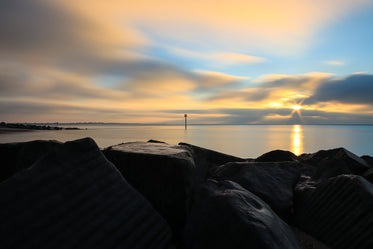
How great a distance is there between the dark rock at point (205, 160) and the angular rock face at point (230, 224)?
2.16 m

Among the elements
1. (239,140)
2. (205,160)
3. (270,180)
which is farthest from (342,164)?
(239,140)

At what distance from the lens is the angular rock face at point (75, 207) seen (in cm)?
150

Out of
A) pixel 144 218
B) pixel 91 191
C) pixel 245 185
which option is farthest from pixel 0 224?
pixel 245 185

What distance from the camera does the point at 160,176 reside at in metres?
2.55

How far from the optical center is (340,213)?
2.55m

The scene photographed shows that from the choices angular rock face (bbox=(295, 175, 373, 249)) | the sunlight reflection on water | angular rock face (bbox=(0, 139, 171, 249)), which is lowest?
the sunlight reflection on water

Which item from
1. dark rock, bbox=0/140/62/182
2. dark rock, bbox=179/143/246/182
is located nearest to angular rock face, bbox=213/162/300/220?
dark rock, bbox=179/143/246/182

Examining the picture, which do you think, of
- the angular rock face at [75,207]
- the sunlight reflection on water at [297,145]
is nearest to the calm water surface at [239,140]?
the sunlight reflection on water at [297,145]

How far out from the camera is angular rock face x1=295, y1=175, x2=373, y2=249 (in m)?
2.34

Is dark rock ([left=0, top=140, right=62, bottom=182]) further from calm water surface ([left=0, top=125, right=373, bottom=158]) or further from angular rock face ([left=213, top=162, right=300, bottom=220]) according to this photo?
calm water surface ([left=0, top=125, right=373, bottom=158])

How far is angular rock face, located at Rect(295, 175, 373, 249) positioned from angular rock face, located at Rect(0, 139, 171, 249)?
5.80ft

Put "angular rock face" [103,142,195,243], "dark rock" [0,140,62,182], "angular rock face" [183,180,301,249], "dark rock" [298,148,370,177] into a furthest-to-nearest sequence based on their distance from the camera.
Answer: "dark rock" [298,148,370,177]
"dark rock" [0,140,62,182]
"angular rock face" [103,142,195,243]
"angular rock face" [183,180,301,249]

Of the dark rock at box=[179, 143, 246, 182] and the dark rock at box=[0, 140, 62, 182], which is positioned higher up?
the dark rock at box=[0, 140, 62, 182]

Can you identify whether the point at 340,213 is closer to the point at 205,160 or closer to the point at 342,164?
the point at 342,164
